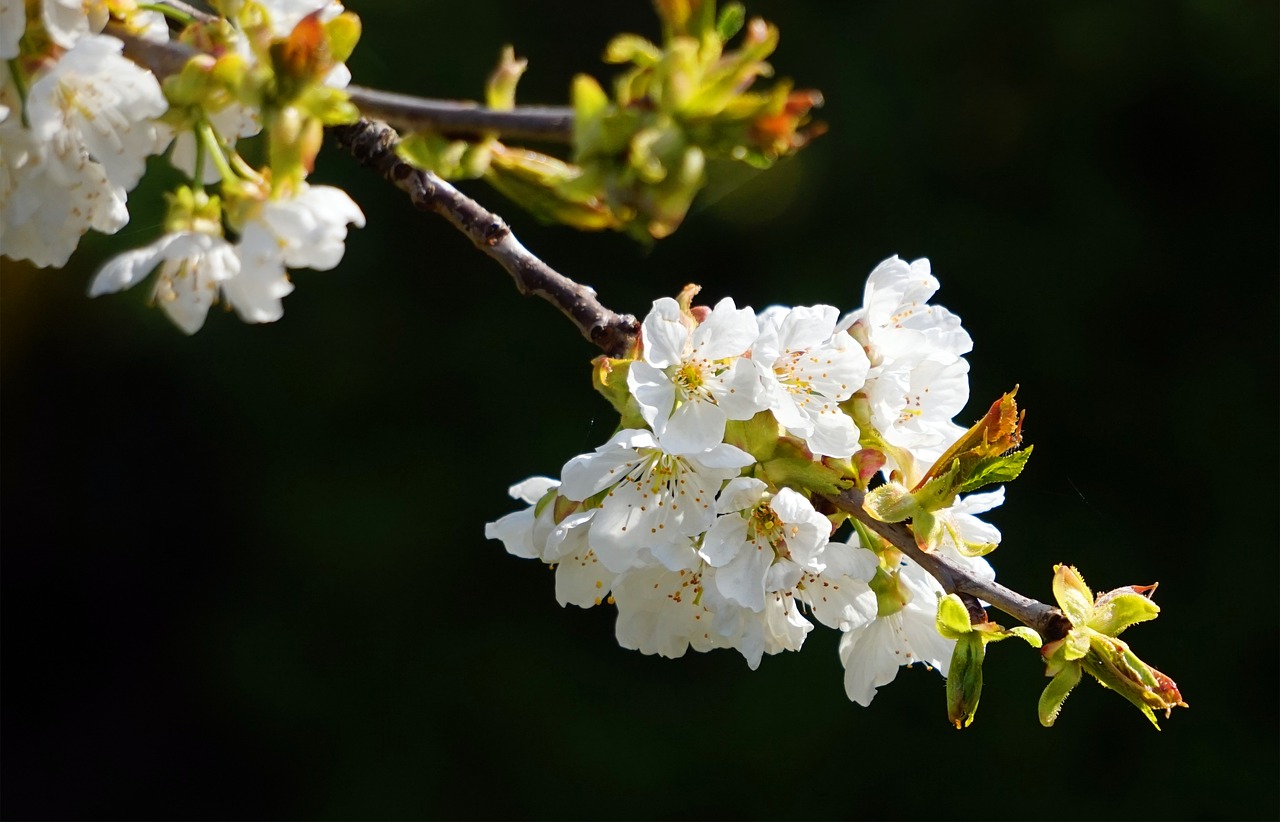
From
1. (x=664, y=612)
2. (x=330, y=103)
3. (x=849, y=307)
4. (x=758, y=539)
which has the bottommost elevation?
(x=849, y=307)

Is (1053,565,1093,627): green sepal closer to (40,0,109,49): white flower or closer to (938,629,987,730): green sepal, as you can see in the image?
(938,629,987,730): green sepal

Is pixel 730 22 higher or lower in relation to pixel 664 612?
higher

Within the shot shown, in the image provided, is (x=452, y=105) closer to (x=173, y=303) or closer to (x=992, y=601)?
(x=173, y=303)

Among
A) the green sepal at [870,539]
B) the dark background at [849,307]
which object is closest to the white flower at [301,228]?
the green sepal at [870,539]

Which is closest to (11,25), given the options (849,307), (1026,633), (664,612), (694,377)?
(694,377)

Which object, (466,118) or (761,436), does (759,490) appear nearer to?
(761,436)

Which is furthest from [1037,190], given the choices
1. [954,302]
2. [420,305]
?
[420,305]
